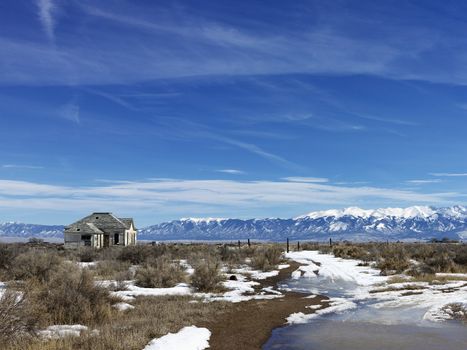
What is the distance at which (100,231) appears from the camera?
228 feet

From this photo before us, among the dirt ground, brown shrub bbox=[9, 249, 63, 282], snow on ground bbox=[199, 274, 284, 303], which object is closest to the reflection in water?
the dirt ground

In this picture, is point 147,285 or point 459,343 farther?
point 147,285

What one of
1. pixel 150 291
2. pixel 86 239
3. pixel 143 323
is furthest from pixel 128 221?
pixel 143 323

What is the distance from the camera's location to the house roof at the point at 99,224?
68250 millimetres

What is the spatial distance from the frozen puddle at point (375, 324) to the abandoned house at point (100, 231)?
155 ft

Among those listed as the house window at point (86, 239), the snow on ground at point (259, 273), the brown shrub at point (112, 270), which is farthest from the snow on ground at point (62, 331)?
the house window at point (86, 239)

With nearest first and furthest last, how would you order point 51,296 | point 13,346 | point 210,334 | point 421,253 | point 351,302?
point 13,346
point 210,334
point 51,296
point 351,302
point 421,253

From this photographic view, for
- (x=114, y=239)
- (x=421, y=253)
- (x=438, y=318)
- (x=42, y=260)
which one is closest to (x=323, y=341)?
(x=438, y=318)

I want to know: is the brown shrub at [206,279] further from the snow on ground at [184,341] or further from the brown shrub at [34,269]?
the snow on ground at [184,341]

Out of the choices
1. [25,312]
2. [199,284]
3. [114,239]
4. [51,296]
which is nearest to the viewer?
[25,312]

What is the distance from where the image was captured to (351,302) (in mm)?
20266

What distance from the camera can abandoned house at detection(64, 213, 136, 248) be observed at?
67.5m

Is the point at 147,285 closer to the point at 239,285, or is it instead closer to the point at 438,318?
the point at 239,285

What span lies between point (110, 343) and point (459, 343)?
8200mm
